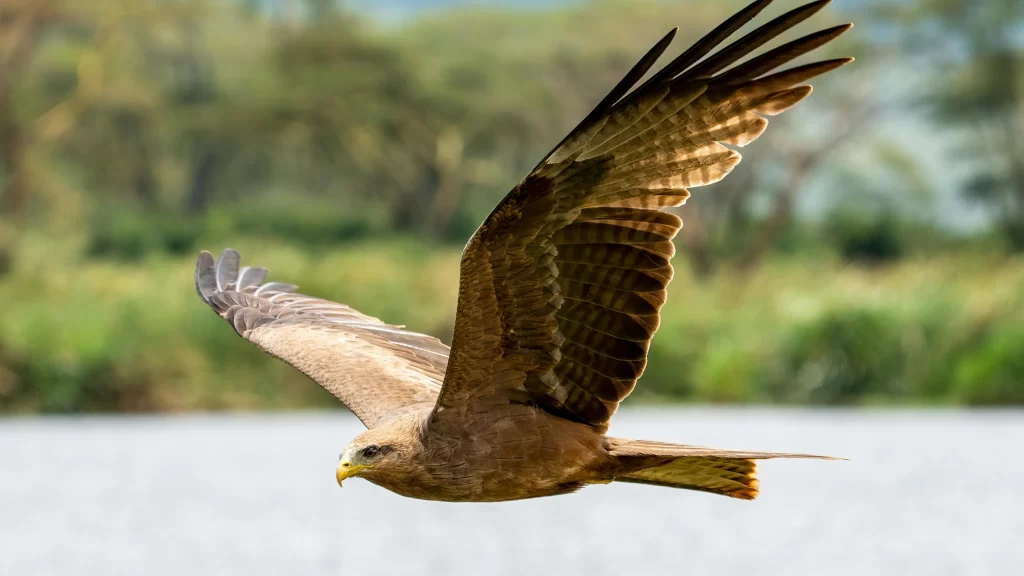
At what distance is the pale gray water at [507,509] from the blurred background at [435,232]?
3.9 inches

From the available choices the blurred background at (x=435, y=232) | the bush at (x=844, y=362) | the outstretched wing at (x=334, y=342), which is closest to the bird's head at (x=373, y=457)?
the outstretched wing at (x=334, y=342)

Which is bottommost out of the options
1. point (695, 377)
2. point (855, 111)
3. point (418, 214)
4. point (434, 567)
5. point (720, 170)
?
point (434, 567)

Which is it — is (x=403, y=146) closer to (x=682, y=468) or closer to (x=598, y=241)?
(x=682, y=468)

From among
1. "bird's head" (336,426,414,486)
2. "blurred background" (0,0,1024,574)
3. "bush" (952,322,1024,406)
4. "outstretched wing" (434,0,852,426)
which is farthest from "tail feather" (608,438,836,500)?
"bush" (952,322,1024,406)

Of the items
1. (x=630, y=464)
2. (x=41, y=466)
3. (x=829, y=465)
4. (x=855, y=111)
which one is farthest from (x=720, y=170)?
(x=855, y=111)

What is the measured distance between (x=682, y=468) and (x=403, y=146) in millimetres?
41063

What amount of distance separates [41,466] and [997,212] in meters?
33.1

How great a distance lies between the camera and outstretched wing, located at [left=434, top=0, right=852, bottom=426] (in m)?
5.31

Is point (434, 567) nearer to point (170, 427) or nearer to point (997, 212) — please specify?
point (170, 427)

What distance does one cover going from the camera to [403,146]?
4662 cm

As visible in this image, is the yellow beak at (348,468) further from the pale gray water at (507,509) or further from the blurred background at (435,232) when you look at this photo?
the blurred background at (435,232)

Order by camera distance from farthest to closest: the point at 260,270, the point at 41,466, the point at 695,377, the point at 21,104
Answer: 1. the point at 21,104
2. the point at 695,377
3. the point at 41,466
4. the point at 260,270

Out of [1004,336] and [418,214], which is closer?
[1004,336]

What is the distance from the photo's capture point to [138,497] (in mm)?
18984
